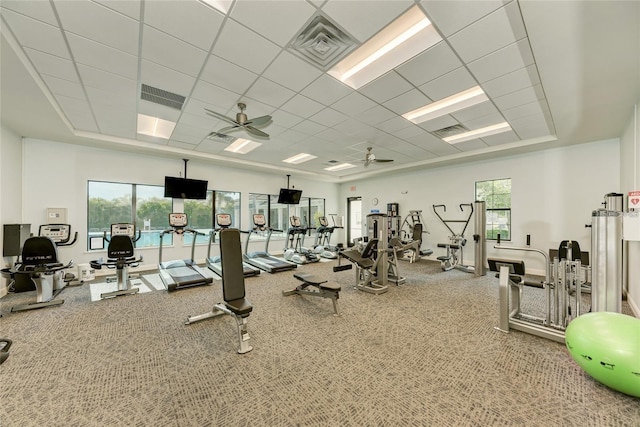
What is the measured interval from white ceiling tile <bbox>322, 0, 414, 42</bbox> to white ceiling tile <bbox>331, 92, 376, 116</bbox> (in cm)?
122

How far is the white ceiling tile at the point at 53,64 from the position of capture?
9.01 feet

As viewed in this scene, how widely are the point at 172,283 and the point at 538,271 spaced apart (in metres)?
8.27

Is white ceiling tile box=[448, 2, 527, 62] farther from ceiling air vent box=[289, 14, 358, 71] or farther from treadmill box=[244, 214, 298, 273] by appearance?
treadmill box=[244, 214, 298, 273]

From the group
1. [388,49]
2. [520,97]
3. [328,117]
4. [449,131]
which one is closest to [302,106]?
[328,117]

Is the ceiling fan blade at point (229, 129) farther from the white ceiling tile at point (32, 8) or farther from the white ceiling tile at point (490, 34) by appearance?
the white ceiling tile at point (490, 34)

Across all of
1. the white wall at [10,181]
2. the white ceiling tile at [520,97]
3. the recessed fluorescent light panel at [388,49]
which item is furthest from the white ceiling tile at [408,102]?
the white wall at [10,181]

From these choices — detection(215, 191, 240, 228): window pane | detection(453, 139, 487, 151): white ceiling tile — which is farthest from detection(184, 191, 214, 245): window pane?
detection(453, 139, 487, 151): white ceiling tile

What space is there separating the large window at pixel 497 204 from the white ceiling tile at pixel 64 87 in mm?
8635

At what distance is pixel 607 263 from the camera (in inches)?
99.6

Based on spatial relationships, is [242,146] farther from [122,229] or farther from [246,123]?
[122,229]

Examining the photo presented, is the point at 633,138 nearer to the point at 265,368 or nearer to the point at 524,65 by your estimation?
the point at 524,65

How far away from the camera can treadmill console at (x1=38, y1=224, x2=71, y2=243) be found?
4.63m

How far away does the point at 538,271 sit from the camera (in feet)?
19.9

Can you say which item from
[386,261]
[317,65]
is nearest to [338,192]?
[386,261]
